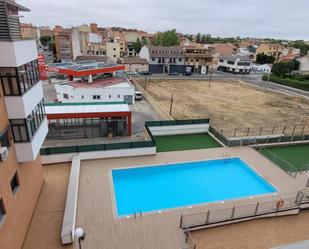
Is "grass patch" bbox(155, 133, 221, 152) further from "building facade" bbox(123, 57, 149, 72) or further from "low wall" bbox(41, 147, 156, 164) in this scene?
"building facade" bbox(123, 57, 149, 72)

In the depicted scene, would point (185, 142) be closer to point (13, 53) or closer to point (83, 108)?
point (83, 108)

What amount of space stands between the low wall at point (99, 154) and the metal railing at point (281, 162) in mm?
10260

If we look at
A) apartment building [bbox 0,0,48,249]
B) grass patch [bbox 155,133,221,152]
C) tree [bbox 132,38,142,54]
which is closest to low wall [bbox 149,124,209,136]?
grass patch [bbox 155,133,221,152]

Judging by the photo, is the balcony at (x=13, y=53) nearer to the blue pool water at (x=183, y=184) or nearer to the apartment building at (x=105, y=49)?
the blue pool water at (x=183, y=184)

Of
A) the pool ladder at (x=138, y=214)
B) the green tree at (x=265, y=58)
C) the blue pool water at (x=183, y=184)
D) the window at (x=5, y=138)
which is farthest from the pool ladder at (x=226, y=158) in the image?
the green tree at (x=265, y=58)

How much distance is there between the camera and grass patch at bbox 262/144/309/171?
1867cm

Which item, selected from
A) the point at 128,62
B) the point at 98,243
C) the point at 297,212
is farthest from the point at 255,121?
the point at 128,62

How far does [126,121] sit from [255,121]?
17.1 metres

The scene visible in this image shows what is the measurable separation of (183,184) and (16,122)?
11606 mm

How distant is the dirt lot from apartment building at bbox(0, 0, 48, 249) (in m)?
20.8

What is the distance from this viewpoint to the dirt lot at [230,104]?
1153 inches

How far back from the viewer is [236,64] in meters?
70.7

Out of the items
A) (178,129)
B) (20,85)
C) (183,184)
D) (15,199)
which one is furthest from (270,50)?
(15,199)

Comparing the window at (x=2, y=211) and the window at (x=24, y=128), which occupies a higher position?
the window at (x=24, y=128)
